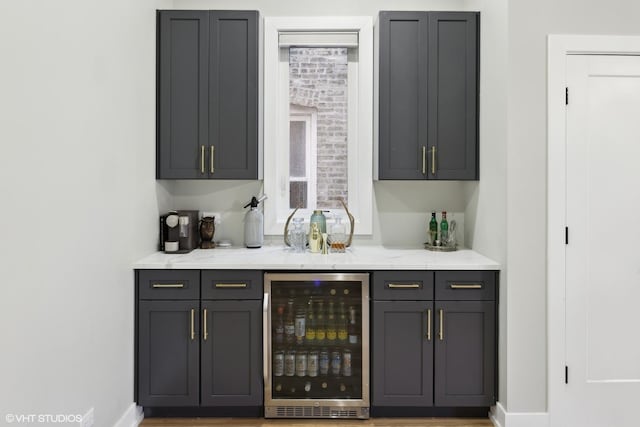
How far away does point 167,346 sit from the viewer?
2600 millimetres

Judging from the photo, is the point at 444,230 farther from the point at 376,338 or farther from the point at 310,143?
the point at 310,143

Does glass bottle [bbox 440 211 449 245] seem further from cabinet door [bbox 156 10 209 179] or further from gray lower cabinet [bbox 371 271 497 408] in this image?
cabinet door [bbox 156 10 209 179]

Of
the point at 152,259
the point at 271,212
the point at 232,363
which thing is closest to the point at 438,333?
the point at 232,363

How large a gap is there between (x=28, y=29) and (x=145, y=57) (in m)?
1.17

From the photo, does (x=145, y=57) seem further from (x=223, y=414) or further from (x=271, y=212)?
(x=223, y=414)

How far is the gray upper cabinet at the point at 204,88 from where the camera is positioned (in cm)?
293

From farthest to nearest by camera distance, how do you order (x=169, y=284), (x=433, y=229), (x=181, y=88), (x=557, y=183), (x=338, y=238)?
(x=433, y=229) → (x=338, y=238) → (x=181, y=88) → (x=169, y=284) → (x=557, y=183)

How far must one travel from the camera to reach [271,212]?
10.8ft

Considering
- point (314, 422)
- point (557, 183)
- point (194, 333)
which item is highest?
point (557, 183)

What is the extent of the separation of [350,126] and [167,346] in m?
1.96

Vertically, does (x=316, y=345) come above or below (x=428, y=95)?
below

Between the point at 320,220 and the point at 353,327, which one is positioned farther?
the point at 320,220

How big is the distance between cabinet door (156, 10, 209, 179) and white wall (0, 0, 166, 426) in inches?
8.3

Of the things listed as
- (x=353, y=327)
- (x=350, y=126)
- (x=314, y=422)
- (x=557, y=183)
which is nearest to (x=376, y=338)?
(x=353, y=327)
